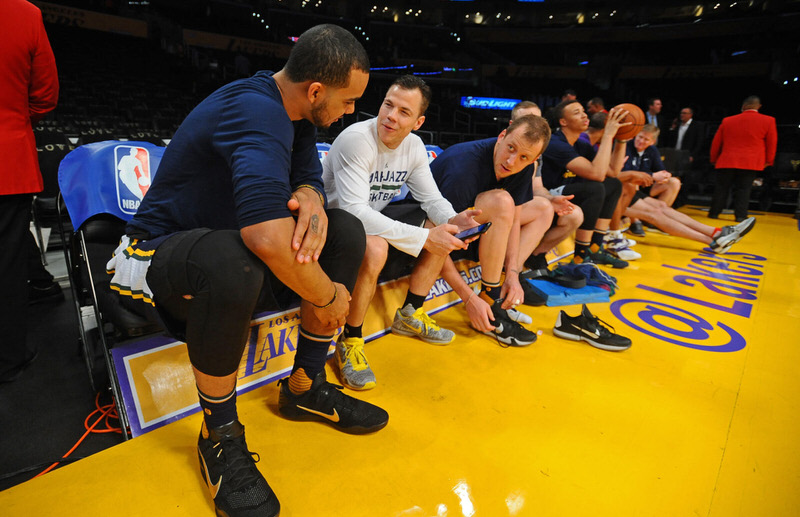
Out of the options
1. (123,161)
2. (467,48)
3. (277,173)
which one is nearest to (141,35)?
(467,48)

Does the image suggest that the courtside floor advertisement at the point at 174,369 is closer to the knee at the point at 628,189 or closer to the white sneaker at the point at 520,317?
the white sneaker at the point at 520,317

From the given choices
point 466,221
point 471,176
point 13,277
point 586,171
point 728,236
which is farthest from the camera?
point 728,236

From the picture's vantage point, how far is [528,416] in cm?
150

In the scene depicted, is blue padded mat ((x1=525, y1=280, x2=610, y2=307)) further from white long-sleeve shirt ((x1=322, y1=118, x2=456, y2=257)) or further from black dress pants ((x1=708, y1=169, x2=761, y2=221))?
black dress pants ((x1=708, y1=169, x2=761, y2=221))

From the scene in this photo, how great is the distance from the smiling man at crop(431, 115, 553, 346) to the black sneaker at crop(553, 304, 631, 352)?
247 mm

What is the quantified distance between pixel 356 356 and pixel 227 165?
0.95m

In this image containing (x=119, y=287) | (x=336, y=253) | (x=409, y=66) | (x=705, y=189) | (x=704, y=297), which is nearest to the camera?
(x=119, y=287)

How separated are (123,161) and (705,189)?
39.1 ft

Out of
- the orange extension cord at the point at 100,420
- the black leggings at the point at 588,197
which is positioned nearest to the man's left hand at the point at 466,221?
the orange extension cord at the point at 100,420

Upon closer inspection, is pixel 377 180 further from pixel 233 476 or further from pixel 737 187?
pixel 737 187

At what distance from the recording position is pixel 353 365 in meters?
1.68

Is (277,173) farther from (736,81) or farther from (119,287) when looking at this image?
(736,81)

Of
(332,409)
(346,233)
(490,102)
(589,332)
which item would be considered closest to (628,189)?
(589,332)

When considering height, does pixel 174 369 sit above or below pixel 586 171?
below
